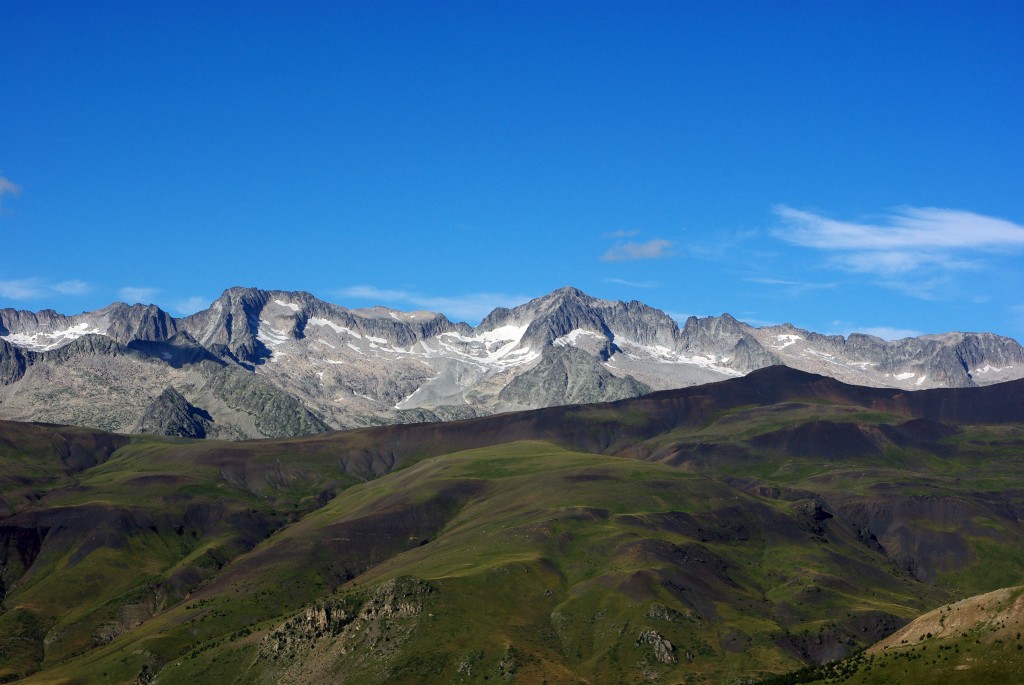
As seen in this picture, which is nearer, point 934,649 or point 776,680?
point 934,649

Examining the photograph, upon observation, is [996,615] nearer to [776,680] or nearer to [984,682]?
[984,682]

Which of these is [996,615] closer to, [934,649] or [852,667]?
[934,649]

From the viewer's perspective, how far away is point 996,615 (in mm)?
155500

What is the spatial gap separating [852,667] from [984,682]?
67.9ft

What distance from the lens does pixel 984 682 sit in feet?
475

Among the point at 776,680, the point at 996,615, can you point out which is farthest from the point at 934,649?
the point at 776,680

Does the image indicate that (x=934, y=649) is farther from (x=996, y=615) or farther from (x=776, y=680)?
(x=776, y=680)

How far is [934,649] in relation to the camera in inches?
6142

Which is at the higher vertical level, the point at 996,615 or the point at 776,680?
the point at 996,615

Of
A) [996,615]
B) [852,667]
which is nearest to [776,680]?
[852,667]

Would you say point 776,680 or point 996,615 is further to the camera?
point 776,680

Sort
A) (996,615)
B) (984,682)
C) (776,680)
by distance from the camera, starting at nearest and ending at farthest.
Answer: (984,682)
(996,615)
(776,680)

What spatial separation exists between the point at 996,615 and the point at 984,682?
13.2 m

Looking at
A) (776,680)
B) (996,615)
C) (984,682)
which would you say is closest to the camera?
(984,682)
